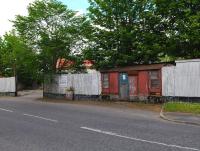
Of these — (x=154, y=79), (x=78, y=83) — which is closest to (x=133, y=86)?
(x=154, y=79)

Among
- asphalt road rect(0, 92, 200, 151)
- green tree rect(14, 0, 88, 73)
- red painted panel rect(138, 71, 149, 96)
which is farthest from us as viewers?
green tree rect(14, 0, 88, 73)

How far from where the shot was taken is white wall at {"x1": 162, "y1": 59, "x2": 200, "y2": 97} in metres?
27.2

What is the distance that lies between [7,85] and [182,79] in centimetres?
3229

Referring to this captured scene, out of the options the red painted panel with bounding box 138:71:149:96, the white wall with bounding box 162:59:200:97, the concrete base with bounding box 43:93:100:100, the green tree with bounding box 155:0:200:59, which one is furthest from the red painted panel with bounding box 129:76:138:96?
the concrete base with bounding box 43:93:100:100

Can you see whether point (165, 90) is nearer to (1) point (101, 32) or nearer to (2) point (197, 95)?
(2) point (197, 95)

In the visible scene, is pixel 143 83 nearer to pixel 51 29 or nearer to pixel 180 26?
pixel 180 26

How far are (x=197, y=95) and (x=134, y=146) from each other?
624 inches

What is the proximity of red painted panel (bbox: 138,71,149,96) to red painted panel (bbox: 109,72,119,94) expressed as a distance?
2.69m

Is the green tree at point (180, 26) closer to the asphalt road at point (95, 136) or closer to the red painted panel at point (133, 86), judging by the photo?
the red painted panel at point (133, 86)

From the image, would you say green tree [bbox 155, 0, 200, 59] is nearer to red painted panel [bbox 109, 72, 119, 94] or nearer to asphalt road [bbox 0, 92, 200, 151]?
red painted panel [bbox 109, 72, 119, 94]

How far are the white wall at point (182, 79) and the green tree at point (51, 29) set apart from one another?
13954 mm

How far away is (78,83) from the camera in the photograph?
3875 centimetres

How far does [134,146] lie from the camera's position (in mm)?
11875

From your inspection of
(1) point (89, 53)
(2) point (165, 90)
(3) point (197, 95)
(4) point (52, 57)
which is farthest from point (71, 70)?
(3) point (197, 95)
